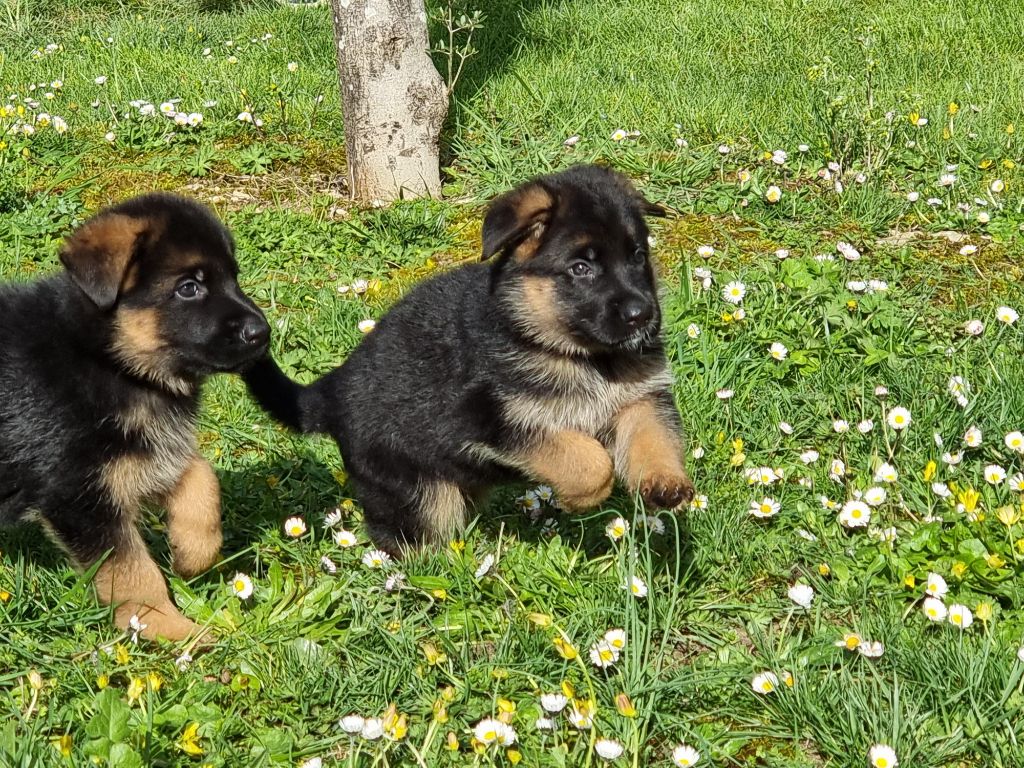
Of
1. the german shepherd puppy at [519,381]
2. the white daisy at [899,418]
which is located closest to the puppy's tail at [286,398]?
the german shepherd puppy at [519,381]

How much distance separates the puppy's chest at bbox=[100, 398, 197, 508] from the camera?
3.66 meters

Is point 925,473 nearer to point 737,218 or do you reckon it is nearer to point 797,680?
point 797,680

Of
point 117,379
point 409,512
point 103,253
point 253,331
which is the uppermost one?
point 103,253

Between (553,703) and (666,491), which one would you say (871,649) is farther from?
(553,703)

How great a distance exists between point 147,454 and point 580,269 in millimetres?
1557

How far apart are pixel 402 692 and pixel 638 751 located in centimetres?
73

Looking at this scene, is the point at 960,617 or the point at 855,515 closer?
the point at 960,617

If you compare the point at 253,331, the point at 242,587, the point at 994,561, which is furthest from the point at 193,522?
the point at 994,561

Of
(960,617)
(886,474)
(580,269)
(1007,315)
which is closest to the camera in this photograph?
(960,617)

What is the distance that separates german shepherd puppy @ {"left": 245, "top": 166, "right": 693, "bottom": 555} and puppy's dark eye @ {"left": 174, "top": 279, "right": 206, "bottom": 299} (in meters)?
0.54

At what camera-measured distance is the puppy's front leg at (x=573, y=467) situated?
12.4ft

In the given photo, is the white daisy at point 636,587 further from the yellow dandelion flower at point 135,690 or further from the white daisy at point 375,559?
the yellow dandelion flower at point 135,690

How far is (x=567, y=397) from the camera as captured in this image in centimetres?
396

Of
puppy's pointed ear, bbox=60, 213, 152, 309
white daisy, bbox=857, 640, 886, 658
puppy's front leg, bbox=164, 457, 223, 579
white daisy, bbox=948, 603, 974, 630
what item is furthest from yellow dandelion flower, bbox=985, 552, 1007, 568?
puppy's pointed ear, bbox=60, 213, 152, 309
